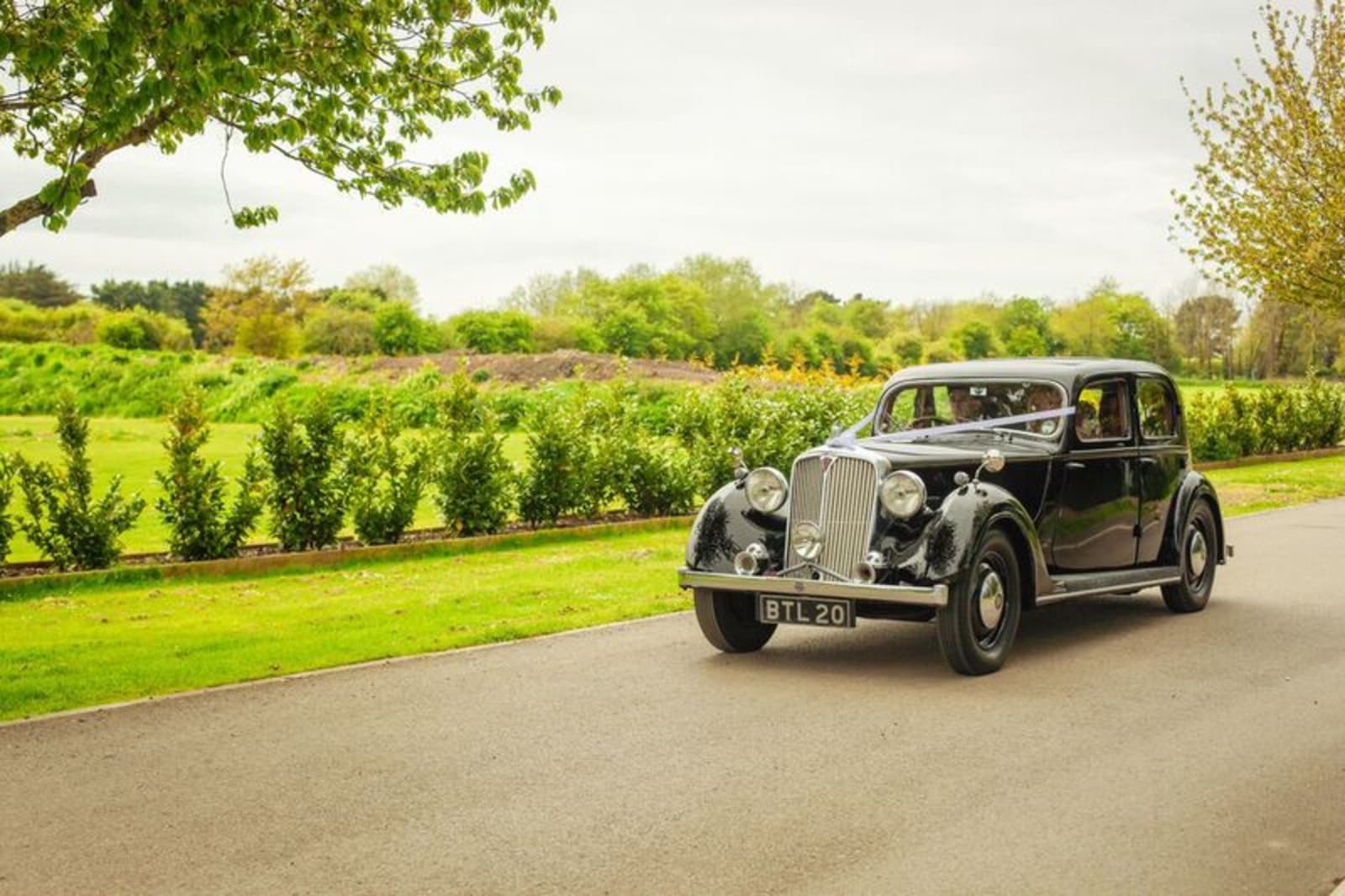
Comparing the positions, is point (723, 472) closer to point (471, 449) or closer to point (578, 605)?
point (471, 449)

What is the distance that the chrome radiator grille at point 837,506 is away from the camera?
8211 millimetres

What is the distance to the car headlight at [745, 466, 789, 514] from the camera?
8.77 m

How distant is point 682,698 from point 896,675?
4.94ft

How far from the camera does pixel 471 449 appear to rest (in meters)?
15.5

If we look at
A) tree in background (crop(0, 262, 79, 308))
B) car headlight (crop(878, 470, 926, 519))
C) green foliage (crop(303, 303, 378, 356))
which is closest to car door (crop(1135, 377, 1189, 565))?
car headlight (crop(878, 470, 926, 519))

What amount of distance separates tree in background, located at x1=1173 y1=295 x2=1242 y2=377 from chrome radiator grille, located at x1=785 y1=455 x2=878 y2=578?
5499 centimetres

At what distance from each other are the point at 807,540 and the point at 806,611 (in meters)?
0.48

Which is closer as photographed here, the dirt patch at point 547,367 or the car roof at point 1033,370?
the car roof at point 1033,370

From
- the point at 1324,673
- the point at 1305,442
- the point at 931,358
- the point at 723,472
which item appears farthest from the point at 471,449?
the point at 931,358

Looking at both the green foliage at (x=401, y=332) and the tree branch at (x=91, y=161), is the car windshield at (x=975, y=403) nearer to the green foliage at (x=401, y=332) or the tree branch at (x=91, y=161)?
the tree branch at (x=91, y=161)

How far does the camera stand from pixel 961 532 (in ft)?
26.2

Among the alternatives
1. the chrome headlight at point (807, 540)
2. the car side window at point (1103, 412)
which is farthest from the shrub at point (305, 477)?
the car side window at point (1103, 412)

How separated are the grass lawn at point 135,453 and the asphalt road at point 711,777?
7.22 metres

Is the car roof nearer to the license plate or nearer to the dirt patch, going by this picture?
the license plate
